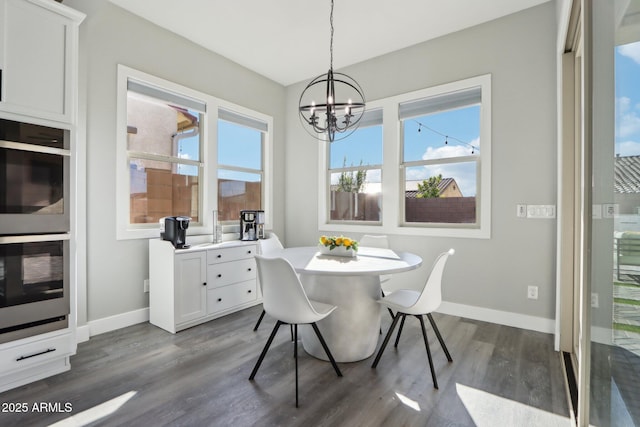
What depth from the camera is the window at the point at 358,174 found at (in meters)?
3.93

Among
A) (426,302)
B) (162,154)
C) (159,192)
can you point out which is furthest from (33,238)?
(426,302)

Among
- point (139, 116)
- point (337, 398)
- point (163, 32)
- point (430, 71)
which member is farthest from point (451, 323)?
point (163, 32)

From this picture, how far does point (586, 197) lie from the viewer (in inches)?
53.9

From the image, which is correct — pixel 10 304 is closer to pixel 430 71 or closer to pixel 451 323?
pixel 451 323

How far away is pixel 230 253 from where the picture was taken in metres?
3.28

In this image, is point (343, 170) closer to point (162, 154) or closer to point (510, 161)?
point (510, 161)

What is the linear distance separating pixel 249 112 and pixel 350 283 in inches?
114

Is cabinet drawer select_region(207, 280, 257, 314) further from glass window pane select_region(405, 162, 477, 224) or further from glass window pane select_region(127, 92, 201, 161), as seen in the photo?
glass window pane select_region(405, 162, 477, 224)

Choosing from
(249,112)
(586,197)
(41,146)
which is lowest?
(586,197)

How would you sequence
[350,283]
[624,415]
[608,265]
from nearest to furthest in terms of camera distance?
[624,415]
[608,265]
[350,283]

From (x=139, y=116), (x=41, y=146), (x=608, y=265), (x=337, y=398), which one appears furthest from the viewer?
(x=139, y=116)

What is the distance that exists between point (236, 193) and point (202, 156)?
0.67m

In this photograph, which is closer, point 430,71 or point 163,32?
point 163,32

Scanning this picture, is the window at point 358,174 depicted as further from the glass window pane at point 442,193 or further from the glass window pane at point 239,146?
the glass window pane at point 239,146
